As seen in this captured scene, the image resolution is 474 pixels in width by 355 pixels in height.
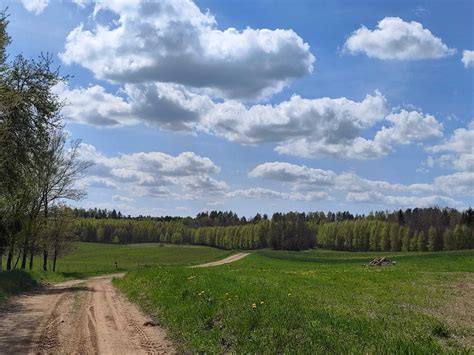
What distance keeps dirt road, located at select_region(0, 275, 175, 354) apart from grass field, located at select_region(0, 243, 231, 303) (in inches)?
175

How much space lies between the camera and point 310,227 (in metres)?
198

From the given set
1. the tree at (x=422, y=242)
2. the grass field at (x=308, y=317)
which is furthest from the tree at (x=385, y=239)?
the grass field at (x=308, y=317)

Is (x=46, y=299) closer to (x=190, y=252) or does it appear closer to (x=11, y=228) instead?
(x=11, y=228)

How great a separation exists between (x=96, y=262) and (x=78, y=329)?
102 metres

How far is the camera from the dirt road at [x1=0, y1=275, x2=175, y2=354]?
1200 cm

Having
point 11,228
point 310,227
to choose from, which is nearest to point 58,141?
point 11,228

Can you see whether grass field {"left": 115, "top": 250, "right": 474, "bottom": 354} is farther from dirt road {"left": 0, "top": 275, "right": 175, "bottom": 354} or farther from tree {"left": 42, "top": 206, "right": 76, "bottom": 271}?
tree {"left": 42, "top": 206, "right": 76, "bottom": 271}

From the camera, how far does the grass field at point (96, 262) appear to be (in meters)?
27.6

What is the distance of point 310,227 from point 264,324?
190 metres

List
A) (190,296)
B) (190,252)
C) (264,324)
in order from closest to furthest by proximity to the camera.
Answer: (264,324)
(190,296)
(190,252)

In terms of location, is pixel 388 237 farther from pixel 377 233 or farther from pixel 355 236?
pixel 355 236

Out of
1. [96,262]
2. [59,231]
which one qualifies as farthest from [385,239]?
[59,231]

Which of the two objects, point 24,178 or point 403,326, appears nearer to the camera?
point 403,326

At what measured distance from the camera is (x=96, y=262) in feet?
364
